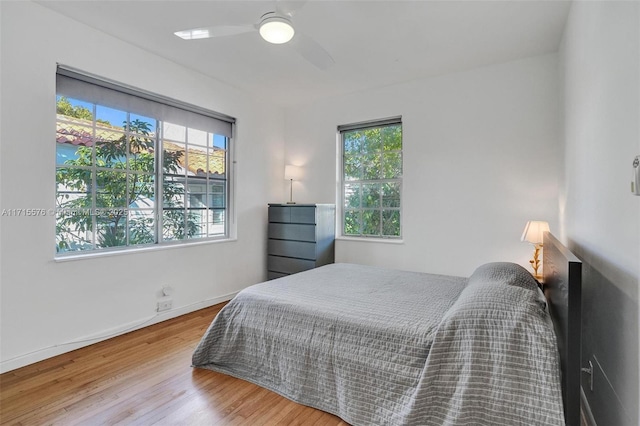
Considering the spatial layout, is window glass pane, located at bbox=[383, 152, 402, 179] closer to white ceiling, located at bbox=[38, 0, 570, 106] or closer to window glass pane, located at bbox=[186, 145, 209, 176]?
white ceiling, located at bbox=[38, 0, 570, 106]

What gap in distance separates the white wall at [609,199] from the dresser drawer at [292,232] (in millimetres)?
2466

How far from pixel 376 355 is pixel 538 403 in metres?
0.64

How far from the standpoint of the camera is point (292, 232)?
3.96m

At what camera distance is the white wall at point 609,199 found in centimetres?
113

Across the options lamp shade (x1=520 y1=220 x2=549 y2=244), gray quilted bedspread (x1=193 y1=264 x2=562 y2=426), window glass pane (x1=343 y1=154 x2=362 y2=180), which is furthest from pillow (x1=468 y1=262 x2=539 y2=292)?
window glass pane (x1=343 y1=154 x2=362 y2=180)

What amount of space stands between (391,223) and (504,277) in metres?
2.08

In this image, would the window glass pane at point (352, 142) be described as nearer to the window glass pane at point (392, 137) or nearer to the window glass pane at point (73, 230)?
the window glass pane at point (392, 137)

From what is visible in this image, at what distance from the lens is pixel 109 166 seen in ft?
9.09

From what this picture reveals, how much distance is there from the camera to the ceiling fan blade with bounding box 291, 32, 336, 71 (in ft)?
6.73

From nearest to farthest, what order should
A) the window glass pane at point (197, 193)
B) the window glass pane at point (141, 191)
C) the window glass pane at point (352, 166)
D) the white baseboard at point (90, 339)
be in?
the white baseboard at point (90, 339) < the window glass pane at point (141, 191) < the window glass pane at point (197, 193) < the window glass pane at point (352, 166)

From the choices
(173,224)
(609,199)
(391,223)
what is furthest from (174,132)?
(609,199)

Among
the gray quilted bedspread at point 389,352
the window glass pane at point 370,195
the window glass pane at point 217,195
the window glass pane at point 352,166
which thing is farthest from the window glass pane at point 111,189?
the window glass pane at point 370,195

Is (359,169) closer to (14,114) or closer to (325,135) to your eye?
(325,135)

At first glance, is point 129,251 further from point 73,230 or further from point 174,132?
point 174,132
